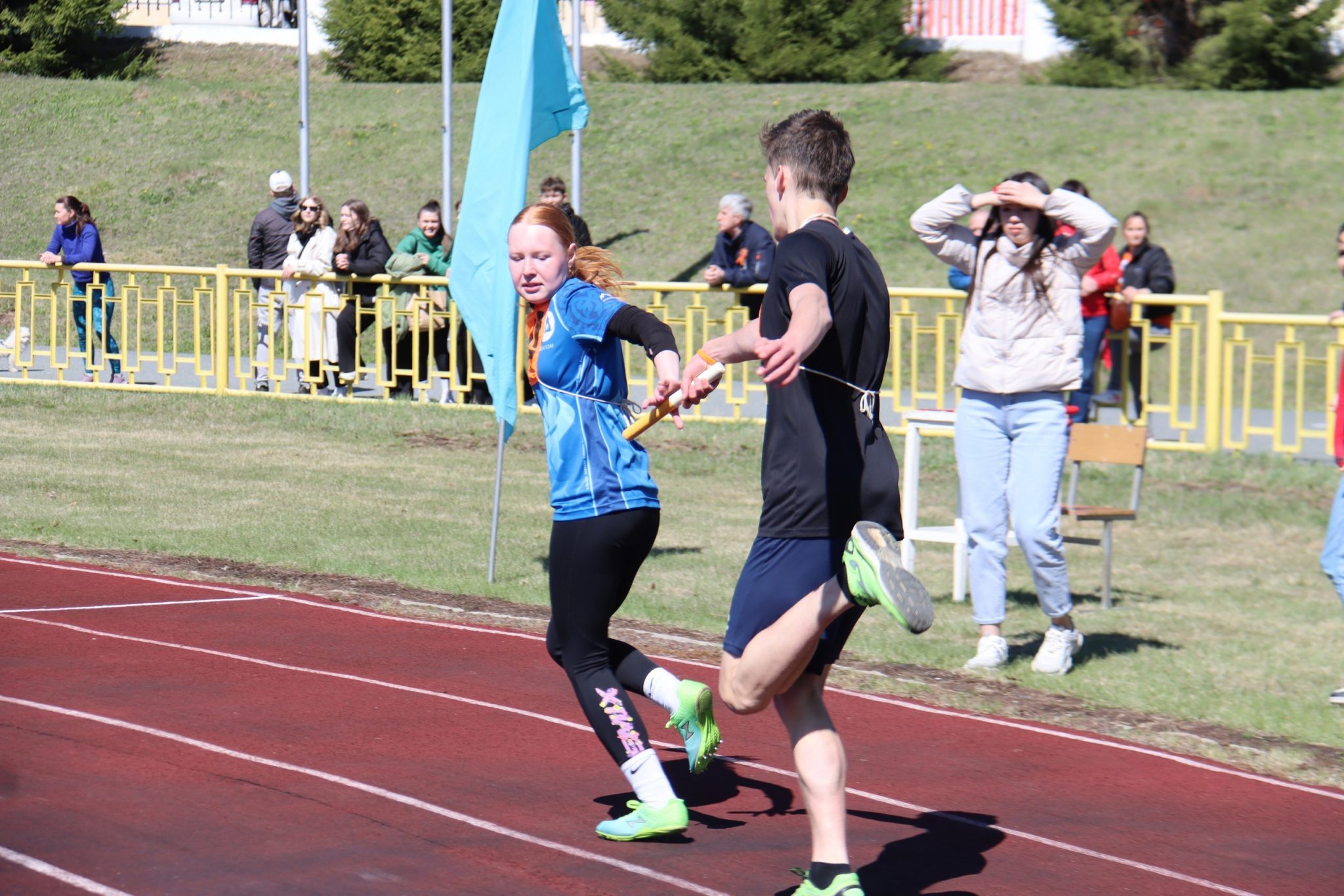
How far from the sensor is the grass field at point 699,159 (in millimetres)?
26891

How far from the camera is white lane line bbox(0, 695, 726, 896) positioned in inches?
189

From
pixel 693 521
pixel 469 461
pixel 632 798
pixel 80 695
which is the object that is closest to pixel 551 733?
pixel 632 798

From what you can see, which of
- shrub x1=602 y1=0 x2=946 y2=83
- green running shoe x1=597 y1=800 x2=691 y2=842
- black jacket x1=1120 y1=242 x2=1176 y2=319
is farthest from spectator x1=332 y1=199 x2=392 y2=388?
shrub x1=602 y1=0 x2=946 y2=83

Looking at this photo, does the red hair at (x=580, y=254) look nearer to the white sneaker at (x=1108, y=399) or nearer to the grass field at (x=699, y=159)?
the white sneaker at (x=1108, y=399)

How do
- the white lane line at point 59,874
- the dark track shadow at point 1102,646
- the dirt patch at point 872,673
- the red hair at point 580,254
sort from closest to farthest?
the white lane line at point 59,874
the red hair at point 580,254
the dirt patch at point 872,673
the dark track shadow at point 1102,646

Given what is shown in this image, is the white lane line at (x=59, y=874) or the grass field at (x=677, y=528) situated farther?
the grass field at (x=677, y=528)

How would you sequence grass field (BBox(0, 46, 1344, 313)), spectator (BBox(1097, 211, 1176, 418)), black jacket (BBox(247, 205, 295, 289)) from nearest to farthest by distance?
spectator (BBox(1097, 211, 1176, 418)) → black jacket (BBox(247, 205, 295, 289)) → grass field (BBox(0, 46, 1344, 313))

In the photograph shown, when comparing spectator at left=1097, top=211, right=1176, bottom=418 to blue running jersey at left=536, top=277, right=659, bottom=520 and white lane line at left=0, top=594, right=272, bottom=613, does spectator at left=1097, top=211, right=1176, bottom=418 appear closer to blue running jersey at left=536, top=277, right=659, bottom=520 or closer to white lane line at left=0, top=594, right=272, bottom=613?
white lane line at left=0, top=594, right=272, bottom=613

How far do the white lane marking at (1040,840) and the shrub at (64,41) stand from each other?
37142mm

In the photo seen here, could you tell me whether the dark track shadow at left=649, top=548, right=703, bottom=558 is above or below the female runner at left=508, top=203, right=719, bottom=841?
below

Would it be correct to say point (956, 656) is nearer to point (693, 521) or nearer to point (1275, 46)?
point (693, 521)

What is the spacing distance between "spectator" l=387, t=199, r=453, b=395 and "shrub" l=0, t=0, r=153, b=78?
25.1m

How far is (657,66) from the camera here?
37438 mm

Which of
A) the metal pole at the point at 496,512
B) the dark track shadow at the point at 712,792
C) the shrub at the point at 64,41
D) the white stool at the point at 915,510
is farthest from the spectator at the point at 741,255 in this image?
the shrub at the point at 64,41
